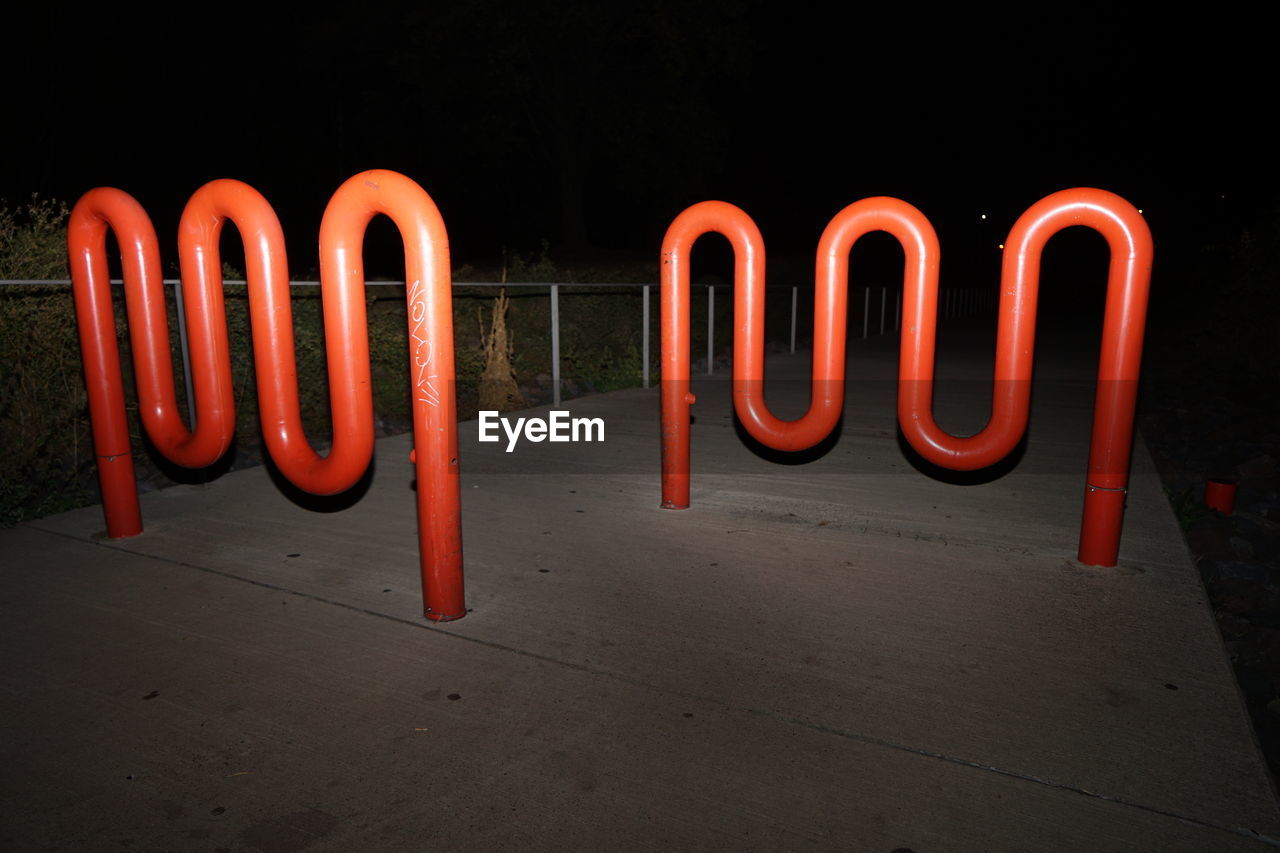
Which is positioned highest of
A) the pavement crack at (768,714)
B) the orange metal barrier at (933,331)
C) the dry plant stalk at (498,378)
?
the orange metal barrier at (933,331)

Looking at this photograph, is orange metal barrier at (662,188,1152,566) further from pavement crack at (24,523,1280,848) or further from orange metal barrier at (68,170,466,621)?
pavement crack at (24,523,1280,848)

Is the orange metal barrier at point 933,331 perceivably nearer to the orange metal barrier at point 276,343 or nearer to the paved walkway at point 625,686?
the paved walkway at point 625,686

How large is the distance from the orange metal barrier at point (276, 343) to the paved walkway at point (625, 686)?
489 mm

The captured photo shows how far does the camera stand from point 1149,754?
232cm

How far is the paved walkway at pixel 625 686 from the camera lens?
208 centimetres

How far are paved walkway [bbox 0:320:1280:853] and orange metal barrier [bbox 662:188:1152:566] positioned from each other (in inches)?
20.2

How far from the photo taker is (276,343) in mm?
3412

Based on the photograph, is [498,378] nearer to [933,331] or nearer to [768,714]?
[933,331]

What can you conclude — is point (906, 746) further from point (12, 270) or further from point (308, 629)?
point (12, 270)

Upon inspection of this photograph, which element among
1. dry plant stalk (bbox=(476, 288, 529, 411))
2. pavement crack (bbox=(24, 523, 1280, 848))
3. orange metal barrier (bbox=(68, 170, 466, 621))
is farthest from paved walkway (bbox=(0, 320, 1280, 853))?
dry plant stalk (bbox=(476, 288, 529, 411))

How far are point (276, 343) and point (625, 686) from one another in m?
2.03

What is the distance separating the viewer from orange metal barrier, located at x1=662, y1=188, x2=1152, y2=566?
3430 millimetres

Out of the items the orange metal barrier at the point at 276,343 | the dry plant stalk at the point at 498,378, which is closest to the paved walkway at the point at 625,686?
the orange metal barrier at the point at 276,343

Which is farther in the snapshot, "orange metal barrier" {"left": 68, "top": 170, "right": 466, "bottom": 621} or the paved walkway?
"orange metal barrier" {"left": 68, "top": 170, "right": 466, "bottom": 621}
